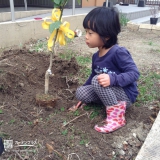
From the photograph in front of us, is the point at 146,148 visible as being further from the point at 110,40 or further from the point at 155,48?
the point at 155,48

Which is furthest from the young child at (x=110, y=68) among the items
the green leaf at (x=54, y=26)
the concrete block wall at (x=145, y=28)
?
the concrete block wall at (x=145, y=28)

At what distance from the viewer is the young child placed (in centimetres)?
171

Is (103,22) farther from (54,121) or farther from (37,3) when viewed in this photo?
(37,3)

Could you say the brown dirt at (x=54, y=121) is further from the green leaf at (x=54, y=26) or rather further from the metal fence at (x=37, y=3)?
the metal fence at (x=37, y=3)

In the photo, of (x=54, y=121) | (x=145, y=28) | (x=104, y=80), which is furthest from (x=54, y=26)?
(x=145, y=28)

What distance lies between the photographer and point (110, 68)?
1.84 meters

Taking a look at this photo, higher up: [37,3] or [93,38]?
[93,38]

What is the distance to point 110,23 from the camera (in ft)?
5.61

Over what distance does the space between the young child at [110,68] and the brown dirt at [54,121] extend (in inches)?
5.0

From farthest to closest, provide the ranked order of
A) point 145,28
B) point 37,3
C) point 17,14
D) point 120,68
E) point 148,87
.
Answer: point 37,3 → point 145,28 → point 17,14 → point 148,87 → point 120,68

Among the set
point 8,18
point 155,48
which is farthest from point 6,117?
Answer: point 8,18

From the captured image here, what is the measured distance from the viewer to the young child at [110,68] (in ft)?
5.59

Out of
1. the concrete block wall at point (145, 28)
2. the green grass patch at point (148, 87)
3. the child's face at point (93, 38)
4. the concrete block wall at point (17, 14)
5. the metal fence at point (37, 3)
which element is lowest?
the green grass patch at point (148, 87)

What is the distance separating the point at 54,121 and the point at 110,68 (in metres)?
0.61
